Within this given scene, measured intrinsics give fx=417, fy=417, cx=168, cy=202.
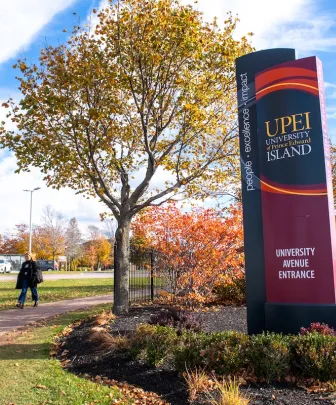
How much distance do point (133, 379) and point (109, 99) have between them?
6.64m

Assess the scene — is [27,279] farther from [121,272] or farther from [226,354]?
[226,354]

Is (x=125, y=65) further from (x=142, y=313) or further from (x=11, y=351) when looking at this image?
(x=11, y=351)

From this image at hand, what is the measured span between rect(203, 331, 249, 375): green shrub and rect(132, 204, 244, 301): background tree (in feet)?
16.6

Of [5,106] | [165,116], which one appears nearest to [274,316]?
[165,116]

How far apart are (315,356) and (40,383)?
10.6 feet

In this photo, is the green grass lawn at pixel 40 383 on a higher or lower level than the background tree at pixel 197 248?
lower

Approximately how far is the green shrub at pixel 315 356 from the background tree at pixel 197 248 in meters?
5.42

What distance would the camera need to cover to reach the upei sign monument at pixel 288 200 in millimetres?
6277

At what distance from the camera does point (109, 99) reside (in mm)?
9891

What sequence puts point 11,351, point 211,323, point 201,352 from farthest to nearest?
point 211,323, point 11,351, point 201,352

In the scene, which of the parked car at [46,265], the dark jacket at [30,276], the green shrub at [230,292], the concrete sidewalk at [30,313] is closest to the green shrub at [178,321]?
the concrete sidewalk at [30,313]

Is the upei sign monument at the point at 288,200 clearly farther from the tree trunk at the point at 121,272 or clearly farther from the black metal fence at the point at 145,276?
the black metal fence at the point at 145,276

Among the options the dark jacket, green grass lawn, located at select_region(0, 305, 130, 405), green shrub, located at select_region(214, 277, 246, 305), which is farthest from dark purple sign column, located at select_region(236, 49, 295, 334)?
the dark jacket

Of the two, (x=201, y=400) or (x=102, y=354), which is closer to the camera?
(x=201, y=400)
